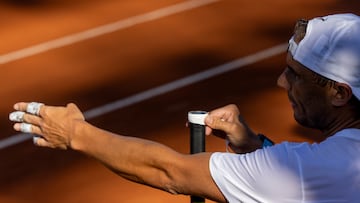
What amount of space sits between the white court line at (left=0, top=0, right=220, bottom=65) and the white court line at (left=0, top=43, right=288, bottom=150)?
1430 mm

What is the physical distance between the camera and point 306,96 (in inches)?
125

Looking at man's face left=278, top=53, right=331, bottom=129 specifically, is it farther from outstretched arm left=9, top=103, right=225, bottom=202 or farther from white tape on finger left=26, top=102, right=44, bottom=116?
white tape on finger left=26, top=102, right=44, bottom=116

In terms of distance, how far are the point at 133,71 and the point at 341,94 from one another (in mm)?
6161

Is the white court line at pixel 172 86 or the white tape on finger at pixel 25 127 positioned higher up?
the white tape on finger at pixel 25 127

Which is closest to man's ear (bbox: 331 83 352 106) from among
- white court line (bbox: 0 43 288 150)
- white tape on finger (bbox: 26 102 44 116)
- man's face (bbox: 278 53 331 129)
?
man's face (bbox: 278 53 331 129)

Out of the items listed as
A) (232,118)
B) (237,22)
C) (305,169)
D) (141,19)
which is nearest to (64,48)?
(141,19)

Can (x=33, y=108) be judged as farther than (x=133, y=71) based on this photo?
No

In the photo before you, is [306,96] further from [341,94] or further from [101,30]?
[101,30]

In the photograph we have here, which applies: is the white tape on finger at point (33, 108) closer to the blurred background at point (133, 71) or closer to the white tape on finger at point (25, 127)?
the white tape on finger at point (25, 127)

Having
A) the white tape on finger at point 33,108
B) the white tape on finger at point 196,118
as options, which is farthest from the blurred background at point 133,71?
the white tape on finger at point 33,108

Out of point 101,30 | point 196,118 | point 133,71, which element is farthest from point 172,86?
point 196,118

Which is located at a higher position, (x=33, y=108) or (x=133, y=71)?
(x=33, y=108)

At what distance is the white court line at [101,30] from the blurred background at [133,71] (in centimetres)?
1

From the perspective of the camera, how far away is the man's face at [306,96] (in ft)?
10.3
